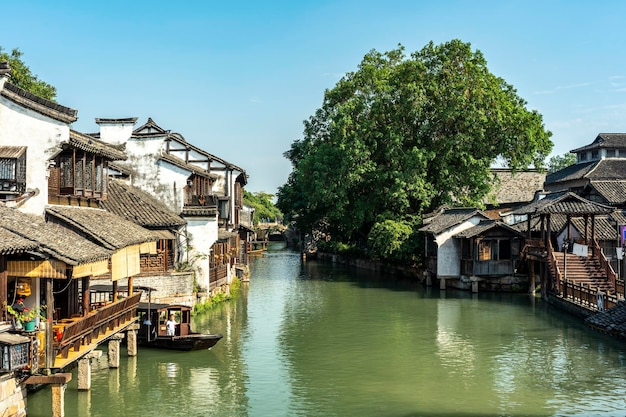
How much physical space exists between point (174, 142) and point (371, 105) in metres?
18.3

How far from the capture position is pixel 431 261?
51.9 metres

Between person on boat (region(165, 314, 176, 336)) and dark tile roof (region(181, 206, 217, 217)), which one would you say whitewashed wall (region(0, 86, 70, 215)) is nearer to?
person on boat (region(165, 314, 176, 336))

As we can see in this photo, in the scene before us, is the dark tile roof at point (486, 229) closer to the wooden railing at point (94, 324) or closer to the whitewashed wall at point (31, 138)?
the wooden railing at point (94, 324)

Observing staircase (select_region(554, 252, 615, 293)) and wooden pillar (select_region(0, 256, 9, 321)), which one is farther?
staircase (select_region(554, 252, 615, 293))

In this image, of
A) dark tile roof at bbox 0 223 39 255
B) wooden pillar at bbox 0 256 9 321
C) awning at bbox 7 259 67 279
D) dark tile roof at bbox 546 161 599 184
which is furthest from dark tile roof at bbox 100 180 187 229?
dark tile roof at bbox 546 161 599 184

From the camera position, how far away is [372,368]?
2611 cm

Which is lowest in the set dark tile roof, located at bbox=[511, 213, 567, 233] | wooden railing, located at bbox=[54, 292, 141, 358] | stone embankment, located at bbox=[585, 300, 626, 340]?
stone embankment, located at bbox=[585, 300, 626, 340]

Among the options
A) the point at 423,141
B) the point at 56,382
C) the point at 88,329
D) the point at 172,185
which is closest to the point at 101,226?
the point at 88,329

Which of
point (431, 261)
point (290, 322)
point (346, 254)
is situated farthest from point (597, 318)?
point (346, 254)

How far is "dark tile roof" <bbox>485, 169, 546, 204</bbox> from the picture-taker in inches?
2798

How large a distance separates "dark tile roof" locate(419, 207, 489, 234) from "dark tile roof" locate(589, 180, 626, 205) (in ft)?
38.9

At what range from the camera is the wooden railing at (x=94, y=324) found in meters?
17.9

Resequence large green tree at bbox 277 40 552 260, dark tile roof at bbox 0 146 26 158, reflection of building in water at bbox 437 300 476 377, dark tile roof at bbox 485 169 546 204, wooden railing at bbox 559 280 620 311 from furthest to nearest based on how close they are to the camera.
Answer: dark tile roof at bbox 485 169 546 204, large green tree at bbox 277 40 552 260, wooden railing at bbox 559 280 620 311, reflection of building in water at bbox 437 300 476 377, dark tile roof at bbox 0 146 26 158

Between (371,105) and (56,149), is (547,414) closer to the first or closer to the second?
(56,149)
